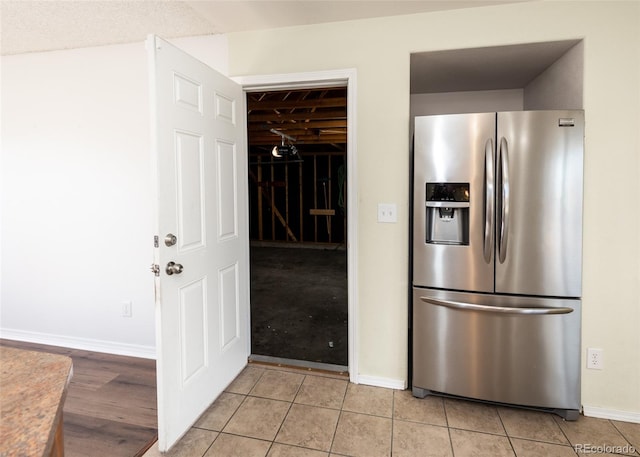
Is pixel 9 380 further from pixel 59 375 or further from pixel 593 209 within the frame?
pixel 593 209

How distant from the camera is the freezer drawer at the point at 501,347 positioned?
2061 mm

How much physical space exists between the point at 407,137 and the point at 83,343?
10.2 ft

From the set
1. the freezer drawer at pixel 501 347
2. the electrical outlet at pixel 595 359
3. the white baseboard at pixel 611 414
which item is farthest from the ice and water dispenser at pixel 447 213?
the white baseboard at pixel 611 414

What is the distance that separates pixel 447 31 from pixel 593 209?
1394 mm

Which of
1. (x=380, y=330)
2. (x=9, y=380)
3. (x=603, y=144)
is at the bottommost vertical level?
(x=380, y=330)

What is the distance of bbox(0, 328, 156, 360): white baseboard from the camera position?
113 inches

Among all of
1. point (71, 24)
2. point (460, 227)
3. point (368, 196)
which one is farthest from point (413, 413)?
point (71, 24)

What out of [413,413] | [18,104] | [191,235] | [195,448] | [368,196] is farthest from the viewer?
[18,104]

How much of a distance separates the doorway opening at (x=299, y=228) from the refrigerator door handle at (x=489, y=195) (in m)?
1.12

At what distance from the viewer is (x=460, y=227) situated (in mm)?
2219

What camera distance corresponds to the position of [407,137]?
2.31 metres

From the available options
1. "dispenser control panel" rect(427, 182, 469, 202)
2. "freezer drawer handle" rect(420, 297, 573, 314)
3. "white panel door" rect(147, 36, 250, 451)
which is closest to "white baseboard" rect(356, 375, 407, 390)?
"freezer drawer handle" rect(420, 297, 573, 314)

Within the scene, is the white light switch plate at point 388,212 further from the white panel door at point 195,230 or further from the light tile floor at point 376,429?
the light tile floor at point 376,429

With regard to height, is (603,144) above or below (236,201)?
above
